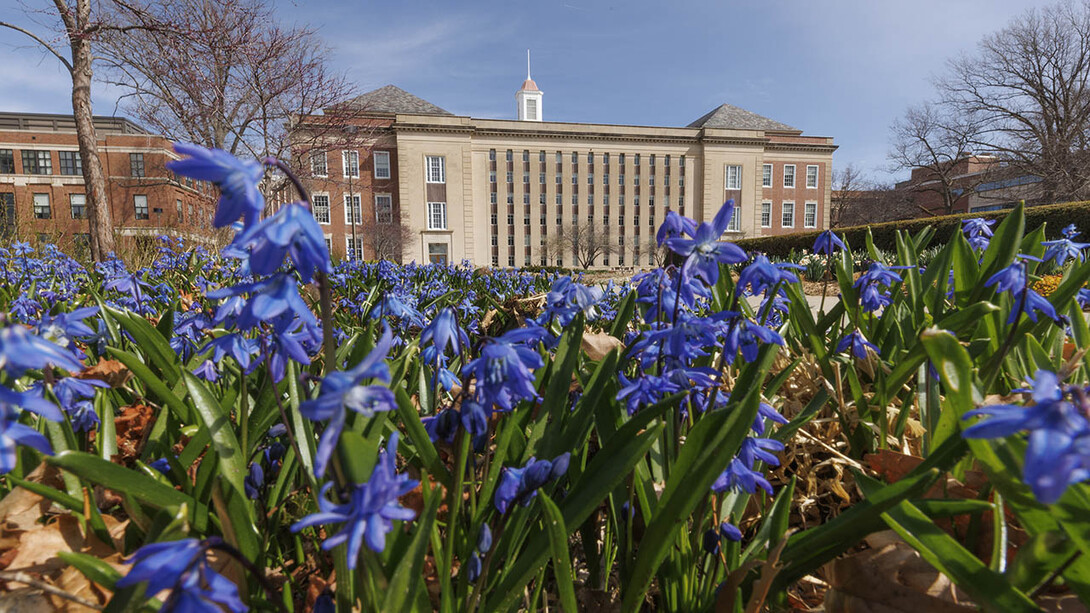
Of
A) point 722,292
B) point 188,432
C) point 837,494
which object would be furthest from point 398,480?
point 722,292

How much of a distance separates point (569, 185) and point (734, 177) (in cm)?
1443

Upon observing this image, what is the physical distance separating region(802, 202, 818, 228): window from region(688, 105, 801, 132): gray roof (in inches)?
285

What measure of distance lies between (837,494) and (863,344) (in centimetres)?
47

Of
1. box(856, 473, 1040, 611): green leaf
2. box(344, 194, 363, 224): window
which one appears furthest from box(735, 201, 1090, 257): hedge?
box(344, 194, 363, 224): window

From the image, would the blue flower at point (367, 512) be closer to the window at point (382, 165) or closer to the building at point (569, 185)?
the building at point (569, 185)

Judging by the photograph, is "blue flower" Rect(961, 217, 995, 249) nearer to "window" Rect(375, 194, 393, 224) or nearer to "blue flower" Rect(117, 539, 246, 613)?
"blue flower" Rect(117, 539, 246, 613)

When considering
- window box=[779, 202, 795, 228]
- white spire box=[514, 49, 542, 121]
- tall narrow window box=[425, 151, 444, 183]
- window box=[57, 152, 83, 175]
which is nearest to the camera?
window box=[57, 152, 83, 175]

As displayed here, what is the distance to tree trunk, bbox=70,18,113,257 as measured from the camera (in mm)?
10742

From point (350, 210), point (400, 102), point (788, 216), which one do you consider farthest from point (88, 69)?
point (788, 216)

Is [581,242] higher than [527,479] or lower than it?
higher

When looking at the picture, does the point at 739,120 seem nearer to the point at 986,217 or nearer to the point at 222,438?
the point at 986,217

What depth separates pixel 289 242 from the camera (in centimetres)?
59

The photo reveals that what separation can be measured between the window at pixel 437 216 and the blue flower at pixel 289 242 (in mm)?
41616

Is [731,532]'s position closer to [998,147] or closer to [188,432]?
[188,432]
